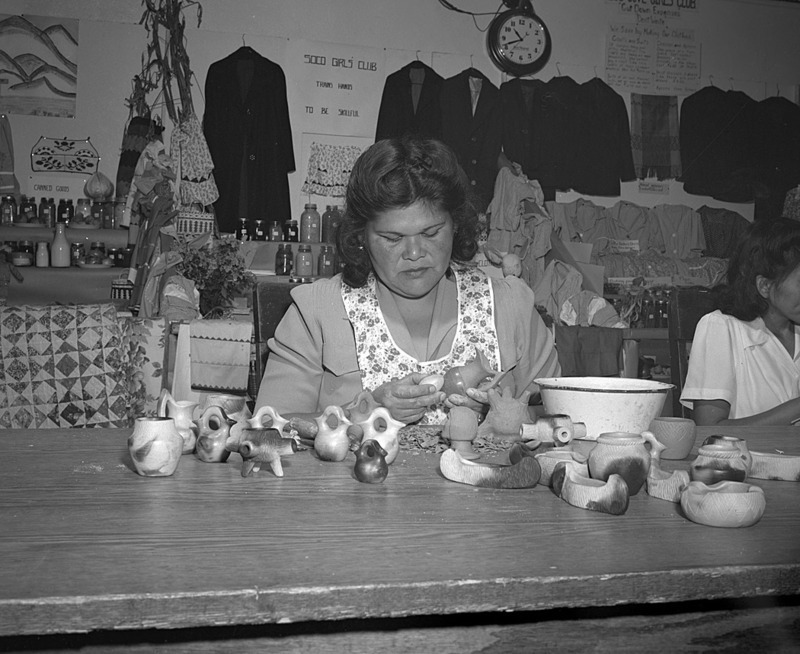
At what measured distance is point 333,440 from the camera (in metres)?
1.28

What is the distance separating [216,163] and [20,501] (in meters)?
5.33

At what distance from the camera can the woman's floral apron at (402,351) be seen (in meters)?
1.93

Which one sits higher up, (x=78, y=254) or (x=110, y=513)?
(x=78, y=254)

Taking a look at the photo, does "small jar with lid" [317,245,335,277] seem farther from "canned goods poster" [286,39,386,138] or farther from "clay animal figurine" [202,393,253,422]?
"clay animal figurine" [202,393,253,422]

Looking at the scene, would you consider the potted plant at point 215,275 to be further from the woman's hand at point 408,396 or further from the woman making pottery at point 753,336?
the woman's hand at point 408,396

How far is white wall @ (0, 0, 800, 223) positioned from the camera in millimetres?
6125

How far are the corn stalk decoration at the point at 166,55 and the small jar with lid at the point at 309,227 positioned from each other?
1.21 m

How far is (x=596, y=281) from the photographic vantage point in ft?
20.2

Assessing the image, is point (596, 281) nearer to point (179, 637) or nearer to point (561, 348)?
point (561, 348)

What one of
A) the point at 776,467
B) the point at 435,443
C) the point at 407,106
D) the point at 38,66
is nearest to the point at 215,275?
the point at 407,106

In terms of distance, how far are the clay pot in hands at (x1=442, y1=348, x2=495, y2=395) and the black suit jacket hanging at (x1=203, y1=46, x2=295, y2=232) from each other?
4824mm

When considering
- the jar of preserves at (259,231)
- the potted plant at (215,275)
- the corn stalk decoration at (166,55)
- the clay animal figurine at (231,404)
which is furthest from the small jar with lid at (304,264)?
the clay animal figurine at (231,404)

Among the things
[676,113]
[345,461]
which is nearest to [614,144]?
[676,113]

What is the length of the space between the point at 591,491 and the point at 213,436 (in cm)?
58
